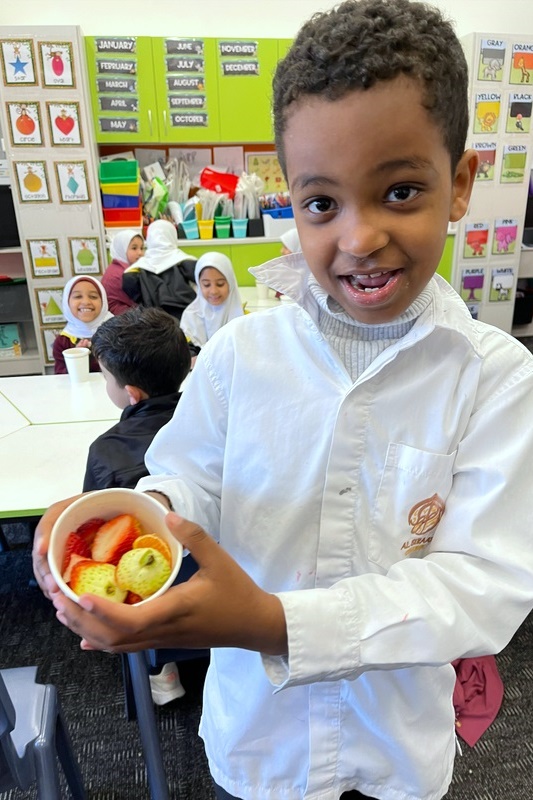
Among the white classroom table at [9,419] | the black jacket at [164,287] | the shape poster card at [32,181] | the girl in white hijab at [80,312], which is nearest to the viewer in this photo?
the white classroom table at [9,419]

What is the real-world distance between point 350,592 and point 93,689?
1.63 meters

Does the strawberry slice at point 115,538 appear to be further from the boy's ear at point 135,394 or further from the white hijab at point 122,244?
the white hijab at point 122,244

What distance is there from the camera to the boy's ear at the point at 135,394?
1.72 metres

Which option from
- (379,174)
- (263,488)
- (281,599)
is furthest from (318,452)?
(379,174)

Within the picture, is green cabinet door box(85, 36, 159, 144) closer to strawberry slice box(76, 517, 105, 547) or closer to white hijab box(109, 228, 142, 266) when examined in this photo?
white hijab box(109, 228, 142, 266)

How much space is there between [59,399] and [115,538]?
1848mm

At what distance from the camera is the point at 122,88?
166 inches

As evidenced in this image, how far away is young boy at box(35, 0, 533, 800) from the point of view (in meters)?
0.51

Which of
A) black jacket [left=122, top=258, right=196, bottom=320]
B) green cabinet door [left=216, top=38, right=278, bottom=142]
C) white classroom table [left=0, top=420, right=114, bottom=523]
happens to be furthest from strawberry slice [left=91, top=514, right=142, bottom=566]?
green cabinet door [left=216, top=38, right=278, bottom=142]

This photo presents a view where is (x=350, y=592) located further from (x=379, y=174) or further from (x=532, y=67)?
(x=532, y=67)

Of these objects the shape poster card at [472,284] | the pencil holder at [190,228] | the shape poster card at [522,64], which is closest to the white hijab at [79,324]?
the pencil holder at [190,228]

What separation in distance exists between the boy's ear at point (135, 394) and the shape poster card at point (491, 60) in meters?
4.26

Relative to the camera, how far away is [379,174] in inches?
20.6

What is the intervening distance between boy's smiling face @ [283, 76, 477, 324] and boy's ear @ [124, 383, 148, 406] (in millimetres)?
1203
